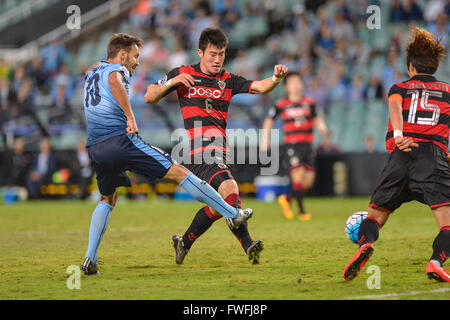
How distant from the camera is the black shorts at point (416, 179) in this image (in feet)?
20.1

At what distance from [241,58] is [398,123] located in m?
16.7

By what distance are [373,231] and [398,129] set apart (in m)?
0.90

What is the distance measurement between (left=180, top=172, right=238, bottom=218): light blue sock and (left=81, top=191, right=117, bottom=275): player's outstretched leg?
796 millimetres

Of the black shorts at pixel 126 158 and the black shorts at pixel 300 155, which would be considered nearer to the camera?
the black shorts at pixel 126 158

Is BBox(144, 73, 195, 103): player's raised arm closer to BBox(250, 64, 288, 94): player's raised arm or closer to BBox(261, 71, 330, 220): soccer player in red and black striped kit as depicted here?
BBox(250, 64, 288, 94): player's raised arm

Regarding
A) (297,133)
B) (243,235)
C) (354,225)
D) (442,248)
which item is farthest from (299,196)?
(442,248)

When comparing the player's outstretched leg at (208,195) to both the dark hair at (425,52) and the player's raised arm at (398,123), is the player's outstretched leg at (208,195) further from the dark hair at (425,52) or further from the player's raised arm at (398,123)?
the dark hair at (425,52)

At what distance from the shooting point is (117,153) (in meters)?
6.59

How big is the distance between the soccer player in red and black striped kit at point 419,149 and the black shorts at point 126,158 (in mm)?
1925

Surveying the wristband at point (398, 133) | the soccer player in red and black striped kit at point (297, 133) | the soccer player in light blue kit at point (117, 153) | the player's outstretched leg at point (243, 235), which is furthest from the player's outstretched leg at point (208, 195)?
the soccer player in red and black striped kit at point (297, 133)

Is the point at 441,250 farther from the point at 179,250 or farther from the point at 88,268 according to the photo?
the point at 88,268

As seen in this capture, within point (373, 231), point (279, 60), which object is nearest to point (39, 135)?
point (279, 60)
